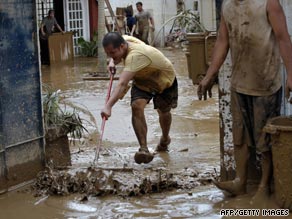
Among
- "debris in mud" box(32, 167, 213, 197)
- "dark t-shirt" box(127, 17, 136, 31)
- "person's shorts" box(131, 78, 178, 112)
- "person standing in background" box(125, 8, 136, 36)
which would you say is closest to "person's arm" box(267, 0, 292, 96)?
"debris in mud" box(32, 167, 213, 197)

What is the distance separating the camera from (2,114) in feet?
20.7

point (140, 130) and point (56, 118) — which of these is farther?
point (140, 130)

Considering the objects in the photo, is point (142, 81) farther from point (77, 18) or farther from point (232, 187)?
point (77, 18)

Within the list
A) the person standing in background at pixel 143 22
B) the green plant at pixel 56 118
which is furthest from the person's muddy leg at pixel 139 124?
the person standing in background at pixel 143 22

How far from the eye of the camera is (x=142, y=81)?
24.6ft

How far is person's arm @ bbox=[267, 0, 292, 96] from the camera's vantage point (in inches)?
203

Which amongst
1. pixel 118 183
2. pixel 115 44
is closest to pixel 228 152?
pixel 118 183

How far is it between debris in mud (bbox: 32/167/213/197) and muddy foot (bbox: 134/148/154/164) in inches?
23.8

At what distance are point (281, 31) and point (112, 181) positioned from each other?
7.11ft

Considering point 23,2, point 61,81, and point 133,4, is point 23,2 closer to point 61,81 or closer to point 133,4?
point 61,81

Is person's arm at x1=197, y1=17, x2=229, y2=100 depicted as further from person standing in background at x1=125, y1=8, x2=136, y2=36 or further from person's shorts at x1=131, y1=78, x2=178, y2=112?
person standing in background at x1=125, y1=8, x2=136, y2=36

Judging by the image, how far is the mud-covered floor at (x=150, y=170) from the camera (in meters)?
5.67

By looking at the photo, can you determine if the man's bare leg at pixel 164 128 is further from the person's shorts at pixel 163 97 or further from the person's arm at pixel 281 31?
the person's arm at pixel 281 31

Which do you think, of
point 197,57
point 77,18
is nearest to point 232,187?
point 197,57
